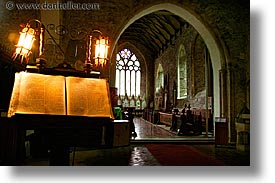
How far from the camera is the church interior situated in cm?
237

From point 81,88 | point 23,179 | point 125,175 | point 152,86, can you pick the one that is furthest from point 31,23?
point 152,86

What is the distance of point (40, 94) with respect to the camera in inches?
88.2

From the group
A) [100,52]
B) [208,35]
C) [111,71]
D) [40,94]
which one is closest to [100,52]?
[100,52]

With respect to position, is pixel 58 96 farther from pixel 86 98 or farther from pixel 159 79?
pixel 159 79

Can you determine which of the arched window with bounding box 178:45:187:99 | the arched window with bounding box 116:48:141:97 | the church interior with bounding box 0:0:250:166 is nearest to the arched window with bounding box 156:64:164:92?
the arched window with bounding box 116:48:141:97

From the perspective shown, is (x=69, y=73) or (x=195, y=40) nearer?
(x=69, y=73)

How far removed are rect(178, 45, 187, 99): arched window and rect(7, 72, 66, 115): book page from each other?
970 cm

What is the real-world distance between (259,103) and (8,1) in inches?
115

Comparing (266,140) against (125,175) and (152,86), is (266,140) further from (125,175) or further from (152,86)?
(152,86)

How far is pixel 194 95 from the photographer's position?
405 inches

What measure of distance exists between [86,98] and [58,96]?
0.23m

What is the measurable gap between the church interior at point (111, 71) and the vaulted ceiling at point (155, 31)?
0.08 m

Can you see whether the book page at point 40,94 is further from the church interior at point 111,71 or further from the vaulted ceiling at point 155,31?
the vaulted ceiling at point 155,31

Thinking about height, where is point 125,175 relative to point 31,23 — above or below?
below
